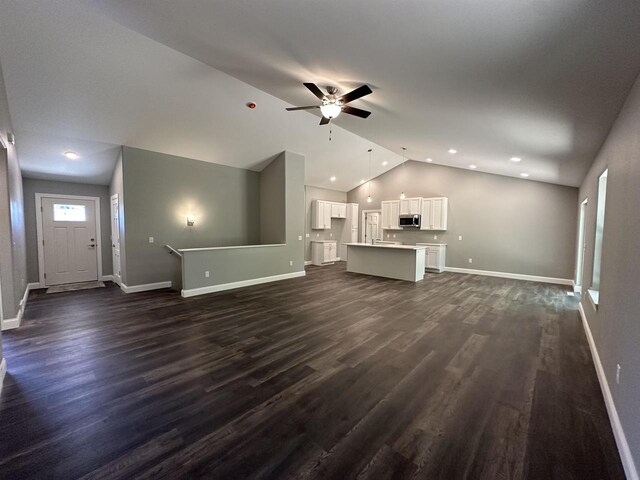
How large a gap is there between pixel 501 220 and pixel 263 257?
6756mm

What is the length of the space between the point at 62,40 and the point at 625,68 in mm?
5097

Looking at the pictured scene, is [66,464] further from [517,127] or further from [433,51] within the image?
[517,127]

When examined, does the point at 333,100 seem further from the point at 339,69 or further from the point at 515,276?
the point at 515,276

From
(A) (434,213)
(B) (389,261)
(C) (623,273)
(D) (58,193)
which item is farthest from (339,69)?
(D) (58,193)

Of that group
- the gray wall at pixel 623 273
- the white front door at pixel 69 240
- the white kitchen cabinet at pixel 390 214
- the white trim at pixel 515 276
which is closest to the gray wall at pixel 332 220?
the white kitchen cabinet at pixel 390 214

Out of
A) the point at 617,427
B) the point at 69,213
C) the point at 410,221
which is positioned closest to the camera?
the point at 617,427

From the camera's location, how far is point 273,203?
7.33m

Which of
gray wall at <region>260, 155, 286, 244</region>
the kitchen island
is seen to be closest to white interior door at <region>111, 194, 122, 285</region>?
gray wall at <region>260, 155, 286, 244</region>

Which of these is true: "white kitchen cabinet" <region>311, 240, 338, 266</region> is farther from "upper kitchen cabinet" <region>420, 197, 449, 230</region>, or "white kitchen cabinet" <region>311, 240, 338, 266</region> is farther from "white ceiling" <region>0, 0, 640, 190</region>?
"white ceiling" <region>0, 0, 640, 190</region>

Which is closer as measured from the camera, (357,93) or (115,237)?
(357,93)

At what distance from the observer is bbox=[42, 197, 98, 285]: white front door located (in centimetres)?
614

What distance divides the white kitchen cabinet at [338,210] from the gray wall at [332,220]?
12.3 inches

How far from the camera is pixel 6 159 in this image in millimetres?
3508

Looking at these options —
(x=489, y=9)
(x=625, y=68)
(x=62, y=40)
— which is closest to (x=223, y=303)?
(x=62, y=40)
